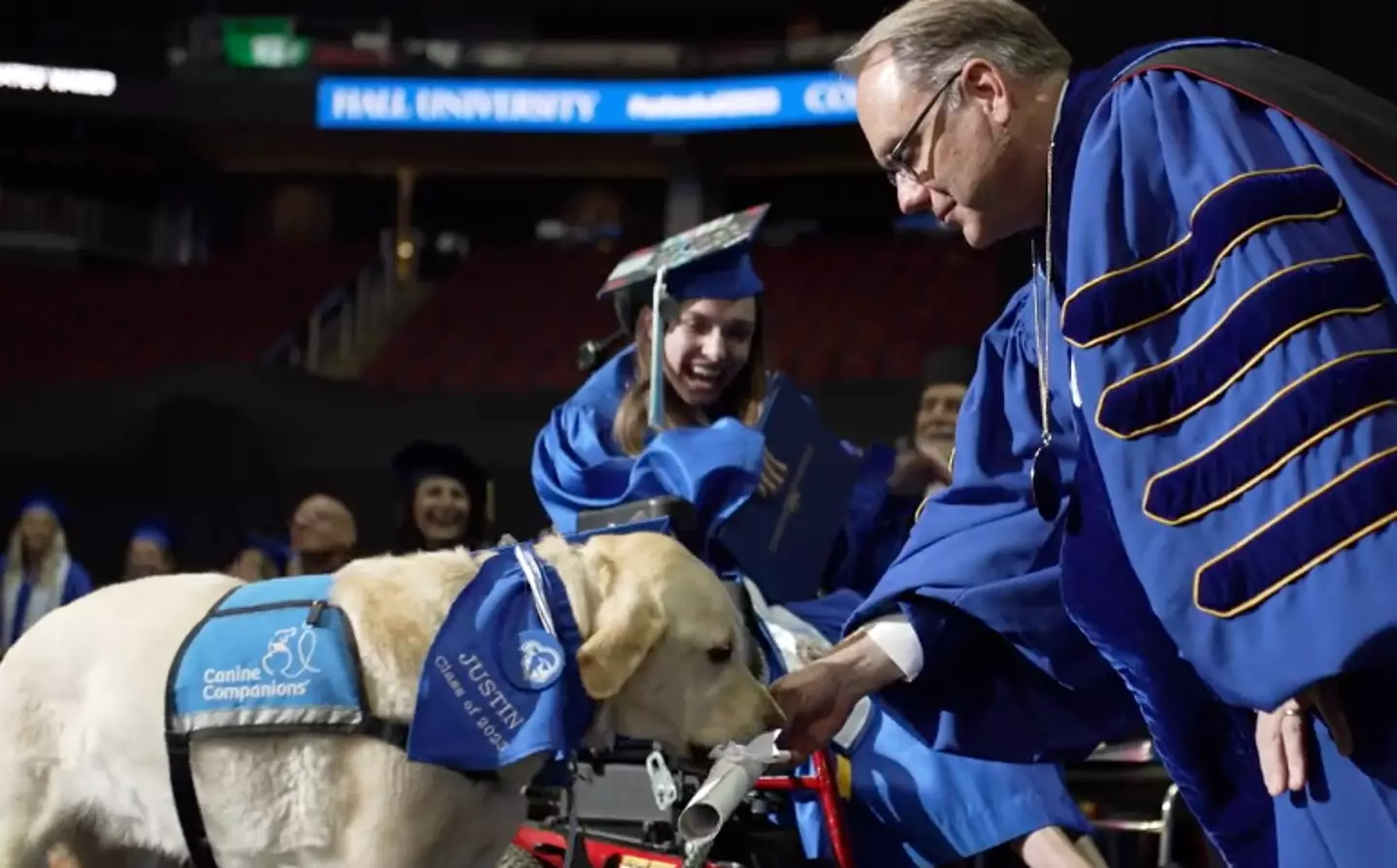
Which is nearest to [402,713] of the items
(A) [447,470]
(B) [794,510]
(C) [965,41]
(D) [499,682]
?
(D) [499,682]

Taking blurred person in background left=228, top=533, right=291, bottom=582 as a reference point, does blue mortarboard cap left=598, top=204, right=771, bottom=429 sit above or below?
above

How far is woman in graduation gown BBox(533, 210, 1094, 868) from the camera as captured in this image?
3129 millimetres

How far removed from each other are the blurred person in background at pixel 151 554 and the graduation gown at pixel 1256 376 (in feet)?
24.2

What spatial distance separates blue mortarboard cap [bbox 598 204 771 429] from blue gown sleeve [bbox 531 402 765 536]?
0.56 ft

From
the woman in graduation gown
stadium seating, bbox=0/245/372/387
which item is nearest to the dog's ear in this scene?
the woman in graduation gown

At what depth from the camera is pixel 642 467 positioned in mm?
3568

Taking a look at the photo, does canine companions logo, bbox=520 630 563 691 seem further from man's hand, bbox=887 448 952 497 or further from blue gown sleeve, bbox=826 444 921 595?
man's hand, bbox=887 448 952 497

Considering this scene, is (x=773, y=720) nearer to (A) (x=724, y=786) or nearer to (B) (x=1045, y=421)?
(A) (x=724, y=786)

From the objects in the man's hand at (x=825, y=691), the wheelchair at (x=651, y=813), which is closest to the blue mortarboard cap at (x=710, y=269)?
the wheelchair at (x=651, y=813)

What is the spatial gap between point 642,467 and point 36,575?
6636 mm

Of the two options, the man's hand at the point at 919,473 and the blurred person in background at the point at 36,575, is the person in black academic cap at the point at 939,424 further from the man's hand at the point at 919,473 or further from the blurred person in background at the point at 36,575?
the blurred person in background at the point at 36,575

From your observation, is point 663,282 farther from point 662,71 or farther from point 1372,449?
point 662,71

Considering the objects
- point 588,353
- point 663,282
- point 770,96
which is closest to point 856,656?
point 663,282

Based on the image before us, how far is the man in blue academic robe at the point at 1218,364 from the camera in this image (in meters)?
1.44
